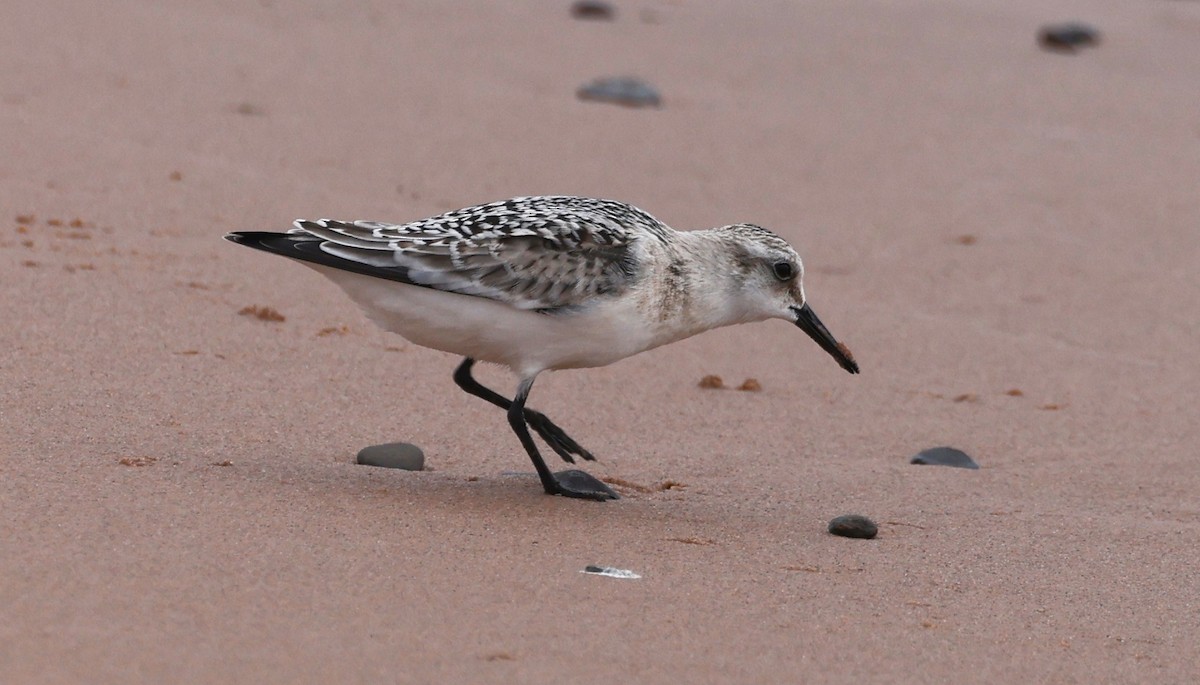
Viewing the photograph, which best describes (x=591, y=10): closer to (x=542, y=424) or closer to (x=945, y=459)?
(x=945, y=459)

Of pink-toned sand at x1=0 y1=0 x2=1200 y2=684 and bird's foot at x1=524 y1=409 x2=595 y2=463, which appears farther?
bird's foot at x1=524 y1=409 x2=595 y2=463

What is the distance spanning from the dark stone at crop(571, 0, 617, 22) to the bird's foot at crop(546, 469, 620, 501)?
841 centimetres

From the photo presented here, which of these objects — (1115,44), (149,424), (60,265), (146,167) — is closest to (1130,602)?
(149,424)

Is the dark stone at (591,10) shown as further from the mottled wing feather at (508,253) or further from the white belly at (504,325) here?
the white belly at (504,325)

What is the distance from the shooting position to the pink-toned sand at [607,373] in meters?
4.08

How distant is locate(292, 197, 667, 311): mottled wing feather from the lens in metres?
5.12

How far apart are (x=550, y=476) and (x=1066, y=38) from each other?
997 centimetres

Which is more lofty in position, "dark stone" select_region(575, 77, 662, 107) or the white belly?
→ "dark stone" select_region(575, 77, 662, 107)

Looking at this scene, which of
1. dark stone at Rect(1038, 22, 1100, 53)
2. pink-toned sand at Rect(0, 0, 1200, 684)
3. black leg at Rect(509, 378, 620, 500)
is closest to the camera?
pink-toned sand at Rect(0, 0, 1200, 684)

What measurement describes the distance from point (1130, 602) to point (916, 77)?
8396 millimetres

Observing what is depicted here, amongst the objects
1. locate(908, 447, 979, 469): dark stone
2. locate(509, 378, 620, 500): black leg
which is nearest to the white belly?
locate(509, 378, 620, 500): black leg

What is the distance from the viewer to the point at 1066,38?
13.8 m

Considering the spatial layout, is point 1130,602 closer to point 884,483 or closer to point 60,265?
point 884,483

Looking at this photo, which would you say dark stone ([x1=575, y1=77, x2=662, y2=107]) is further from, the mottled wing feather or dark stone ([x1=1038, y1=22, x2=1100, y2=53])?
the mottled wing feather
